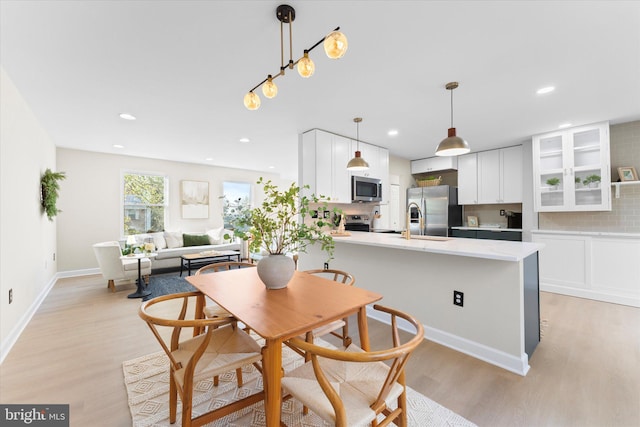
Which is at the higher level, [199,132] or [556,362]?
[199,132]

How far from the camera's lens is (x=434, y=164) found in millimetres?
5664

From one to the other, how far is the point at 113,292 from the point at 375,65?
15.8 feet

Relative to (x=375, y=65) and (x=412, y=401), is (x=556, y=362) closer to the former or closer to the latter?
(x=412, y=401)

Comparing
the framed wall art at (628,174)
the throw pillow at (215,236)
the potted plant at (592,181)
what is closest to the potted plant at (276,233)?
the potted plant at (592,181)

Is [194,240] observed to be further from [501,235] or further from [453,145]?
[501,235]

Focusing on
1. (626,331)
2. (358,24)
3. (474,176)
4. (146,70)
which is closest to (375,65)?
(358,24)

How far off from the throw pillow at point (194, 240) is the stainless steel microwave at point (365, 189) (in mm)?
3701

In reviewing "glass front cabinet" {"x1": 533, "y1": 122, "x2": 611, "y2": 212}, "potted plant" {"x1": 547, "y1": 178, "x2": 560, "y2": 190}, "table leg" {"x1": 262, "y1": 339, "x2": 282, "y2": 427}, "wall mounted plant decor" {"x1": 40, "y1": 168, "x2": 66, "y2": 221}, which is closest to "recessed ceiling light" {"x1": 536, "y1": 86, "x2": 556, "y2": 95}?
"glass front cabinet" {"x1": 533, "y1": 122, "x2": 611, "y2": 212}

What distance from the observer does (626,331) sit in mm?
2646

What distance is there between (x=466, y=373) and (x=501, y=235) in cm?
360

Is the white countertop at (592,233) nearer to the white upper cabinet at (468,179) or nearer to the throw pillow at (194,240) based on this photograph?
the white upper cabinet at (468,179)

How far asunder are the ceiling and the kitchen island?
1.55 metres

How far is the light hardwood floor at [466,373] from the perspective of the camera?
1602 millimetres

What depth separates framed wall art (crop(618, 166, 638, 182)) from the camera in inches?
140
